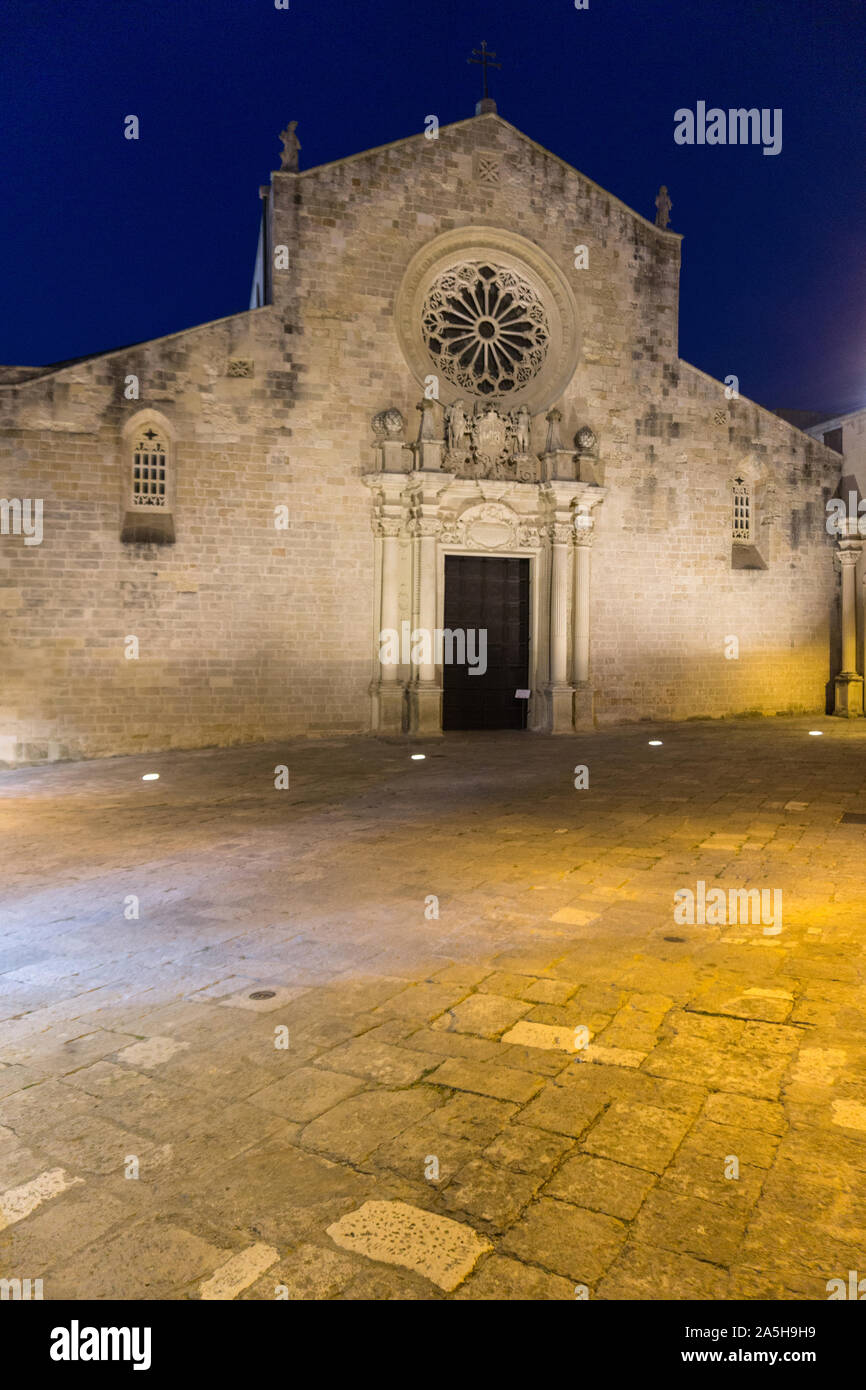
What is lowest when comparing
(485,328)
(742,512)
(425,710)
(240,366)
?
(425,710)

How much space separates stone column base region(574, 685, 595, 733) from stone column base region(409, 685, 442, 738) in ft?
8.43

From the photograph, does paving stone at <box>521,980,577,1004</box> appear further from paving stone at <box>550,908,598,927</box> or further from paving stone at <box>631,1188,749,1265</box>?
paving stone at <box>631,1188,749,1265</box>

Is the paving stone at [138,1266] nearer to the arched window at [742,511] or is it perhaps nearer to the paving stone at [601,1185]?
the paving stone at [601,1185]

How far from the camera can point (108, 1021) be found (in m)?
3.61

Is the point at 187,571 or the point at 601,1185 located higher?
the point at 187,571

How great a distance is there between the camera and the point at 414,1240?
2.21m

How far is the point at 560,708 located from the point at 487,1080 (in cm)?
1220

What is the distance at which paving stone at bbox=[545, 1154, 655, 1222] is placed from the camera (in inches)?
92.2

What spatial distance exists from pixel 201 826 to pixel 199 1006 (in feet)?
13.4
